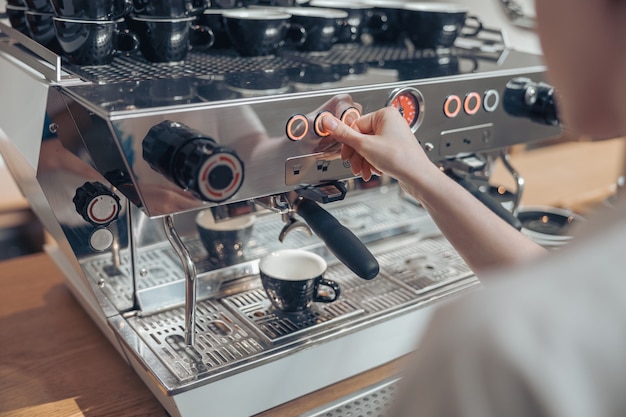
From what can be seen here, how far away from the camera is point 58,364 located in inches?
33.8

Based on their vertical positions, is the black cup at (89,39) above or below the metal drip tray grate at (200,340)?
above

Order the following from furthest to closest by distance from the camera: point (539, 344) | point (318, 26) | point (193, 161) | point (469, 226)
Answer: point (318, 26) < point (469, 226) < point (193, 161) < point (539, 344)

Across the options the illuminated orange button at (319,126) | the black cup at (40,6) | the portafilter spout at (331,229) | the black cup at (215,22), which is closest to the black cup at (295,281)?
the portafilter spout at (331,229)

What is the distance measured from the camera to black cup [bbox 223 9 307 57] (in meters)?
0.85

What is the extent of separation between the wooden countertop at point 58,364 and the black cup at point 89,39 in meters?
0.38

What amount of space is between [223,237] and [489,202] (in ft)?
1.24

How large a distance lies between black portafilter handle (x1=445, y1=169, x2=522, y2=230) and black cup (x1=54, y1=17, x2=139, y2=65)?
19.1 inches

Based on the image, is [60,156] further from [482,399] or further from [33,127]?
[482,399]

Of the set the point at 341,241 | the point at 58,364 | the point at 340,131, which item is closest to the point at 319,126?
the point at 340,131

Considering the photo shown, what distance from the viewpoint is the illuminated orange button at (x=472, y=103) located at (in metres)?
0.88

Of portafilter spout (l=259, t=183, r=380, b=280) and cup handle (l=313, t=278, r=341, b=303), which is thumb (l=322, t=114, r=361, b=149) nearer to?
portafilter spout (l=259, t=183, r=380, b=280)

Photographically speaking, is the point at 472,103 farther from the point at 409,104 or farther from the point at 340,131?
the point at 340,131

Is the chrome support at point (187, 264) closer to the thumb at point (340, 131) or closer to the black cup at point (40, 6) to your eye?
the thumb at point (340, 131)

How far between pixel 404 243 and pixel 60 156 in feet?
1.87
